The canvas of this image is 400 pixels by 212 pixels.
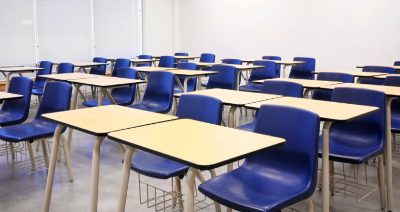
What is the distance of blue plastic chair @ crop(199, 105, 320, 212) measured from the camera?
181 cm

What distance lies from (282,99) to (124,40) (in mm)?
8323

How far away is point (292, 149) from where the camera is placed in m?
2.05

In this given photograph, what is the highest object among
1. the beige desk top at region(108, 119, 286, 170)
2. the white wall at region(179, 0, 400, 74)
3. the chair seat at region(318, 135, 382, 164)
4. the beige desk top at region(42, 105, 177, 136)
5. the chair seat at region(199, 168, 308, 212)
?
the white wall at region(179, 0, 400, 74)

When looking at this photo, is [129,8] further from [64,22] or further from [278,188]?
[278,188]

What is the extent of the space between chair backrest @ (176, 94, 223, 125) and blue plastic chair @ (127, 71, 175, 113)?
4.83 feet

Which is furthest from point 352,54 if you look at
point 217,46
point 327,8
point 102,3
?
point 102,3

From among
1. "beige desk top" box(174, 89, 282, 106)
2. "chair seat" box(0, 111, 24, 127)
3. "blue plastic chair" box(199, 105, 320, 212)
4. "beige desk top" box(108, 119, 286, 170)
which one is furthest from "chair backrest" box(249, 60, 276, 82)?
"beige desk top" box(108, 119, 286, 170)

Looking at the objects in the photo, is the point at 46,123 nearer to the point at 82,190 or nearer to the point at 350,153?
the point at 82,190

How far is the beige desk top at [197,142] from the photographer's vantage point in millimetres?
1505

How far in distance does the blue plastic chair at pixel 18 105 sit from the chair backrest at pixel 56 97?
300 millimetres

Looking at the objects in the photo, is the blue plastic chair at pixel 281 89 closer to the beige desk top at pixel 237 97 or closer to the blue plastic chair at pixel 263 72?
the beige desk top at pixel 237 97

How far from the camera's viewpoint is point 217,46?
34.9 feet

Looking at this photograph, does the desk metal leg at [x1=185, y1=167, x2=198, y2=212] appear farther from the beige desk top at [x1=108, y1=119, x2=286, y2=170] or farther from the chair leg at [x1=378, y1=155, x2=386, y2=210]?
the chair leg at [x1=378, y1=155, x2=386, y2=210]

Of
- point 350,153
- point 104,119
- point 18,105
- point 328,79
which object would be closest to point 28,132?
point 18,105
